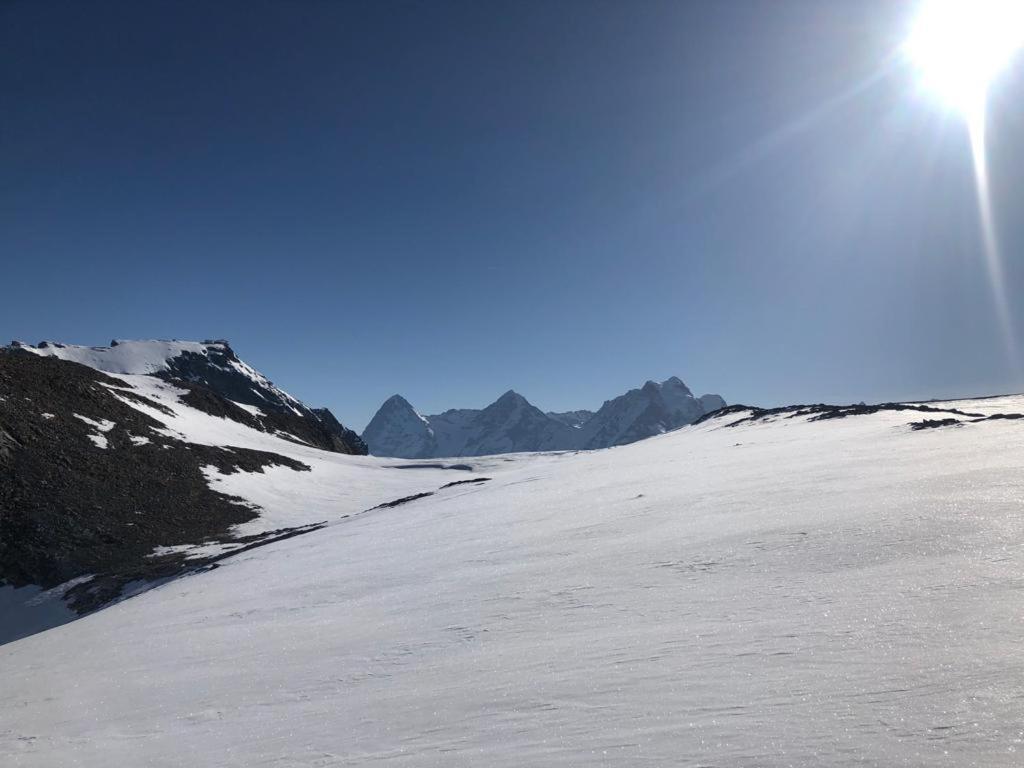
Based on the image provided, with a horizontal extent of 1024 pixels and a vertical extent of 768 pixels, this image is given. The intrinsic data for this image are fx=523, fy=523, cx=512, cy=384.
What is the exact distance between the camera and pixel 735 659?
Result: 5148mm

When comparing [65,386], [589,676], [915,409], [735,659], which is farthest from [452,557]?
[65,386]

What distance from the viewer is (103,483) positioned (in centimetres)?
3588

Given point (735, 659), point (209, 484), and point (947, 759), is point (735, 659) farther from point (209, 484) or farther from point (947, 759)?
point (209, 484)

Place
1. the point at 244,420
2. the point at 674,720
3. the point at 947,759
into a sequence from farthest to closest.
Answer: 1. the point at 244,420
2. the point at 674,720
3. the point at 947,759

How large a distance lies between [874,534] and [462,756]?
6.65m

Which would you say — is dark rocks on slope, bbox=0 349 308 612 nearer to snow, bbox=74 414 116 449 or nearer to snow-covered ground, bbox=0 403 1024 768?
snow, bbox=74 414 116 449

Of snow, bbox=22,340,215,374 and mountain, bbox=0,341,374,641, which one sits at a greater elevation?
snow, bbox=22,340,215,374

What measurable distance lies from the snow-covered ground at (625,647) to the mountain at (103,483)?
52.3 ft

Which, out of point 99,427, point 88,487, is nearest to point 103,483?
point 88,487

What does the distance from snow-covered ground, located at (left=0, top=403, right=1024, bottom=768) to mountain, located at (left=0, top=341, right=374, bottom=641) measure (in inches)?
628

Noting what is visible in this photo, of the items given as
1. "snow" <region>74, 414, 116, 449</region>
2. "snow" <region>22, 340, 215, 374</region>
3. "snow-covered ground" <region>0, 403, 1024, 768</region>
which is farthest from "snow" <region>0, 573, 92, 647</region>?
"snow" <region>22, 340, 215, 374</region>

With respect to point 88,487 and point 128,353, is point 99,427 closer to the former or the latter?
point 88,487

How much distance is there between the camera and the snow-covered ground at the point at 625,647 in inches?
161

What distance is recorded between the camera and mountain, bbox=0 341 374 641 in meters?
27.5
